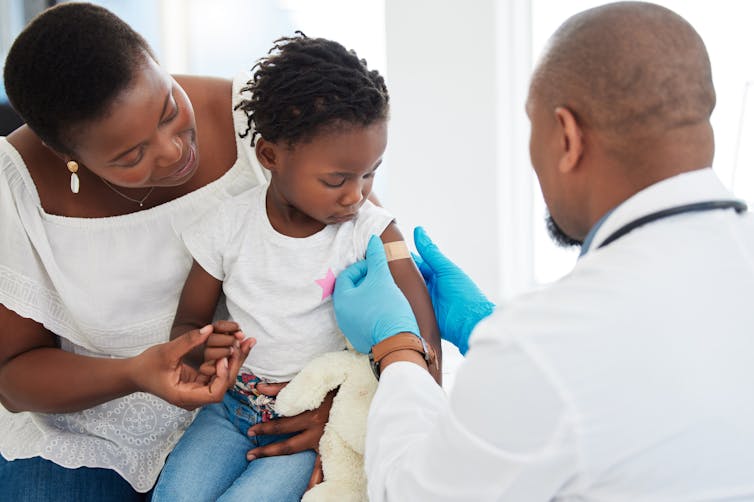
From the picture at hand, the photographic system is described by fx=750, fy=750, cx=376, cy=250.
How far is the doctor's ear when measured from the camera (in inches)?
33.3

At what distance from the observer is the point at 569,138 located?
85cm

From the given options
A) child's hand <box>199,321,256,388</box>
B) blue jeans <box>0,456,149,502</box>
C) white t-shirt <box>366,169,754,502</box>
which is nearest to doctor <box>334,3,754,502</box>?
white t-shirt <box>366,169,754,502</box>

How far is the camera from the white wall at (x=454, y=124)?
303cm

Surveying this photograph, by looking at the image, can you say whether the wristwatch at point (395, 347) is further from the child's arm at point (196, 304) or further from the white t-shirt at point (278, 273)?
the child's arm at point (196, 304)

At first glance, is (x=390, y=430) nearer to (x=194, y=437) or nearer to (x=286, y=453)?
(x=286, y=453)

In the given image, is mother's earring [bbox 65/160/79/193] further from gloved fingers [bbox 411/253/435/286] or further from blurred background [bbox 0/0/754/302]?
blurred background [bbox 0/0/754/302]

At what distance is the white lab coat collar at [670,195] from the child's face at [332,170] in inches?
22.1

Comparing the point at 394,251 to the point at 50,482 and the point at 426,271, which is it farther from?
the point at 50,482

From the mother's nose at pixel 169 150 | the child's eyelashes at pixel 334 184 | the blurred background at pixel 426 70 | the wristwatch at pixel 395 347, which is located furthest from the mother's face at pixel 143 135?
the blurred background at pixel 426 70

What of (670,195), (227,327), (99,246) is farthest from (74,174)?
(670,195)

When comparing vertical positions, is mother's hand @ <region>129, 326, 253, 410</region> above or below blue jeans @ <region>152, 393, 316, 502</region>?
above

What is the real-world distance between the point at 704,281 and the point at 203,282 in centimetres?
90

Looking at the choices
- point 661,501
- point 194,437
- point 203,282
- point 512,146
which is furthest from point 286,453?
point 512,146

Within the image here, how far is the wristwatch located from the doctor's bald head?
45 centimetres
